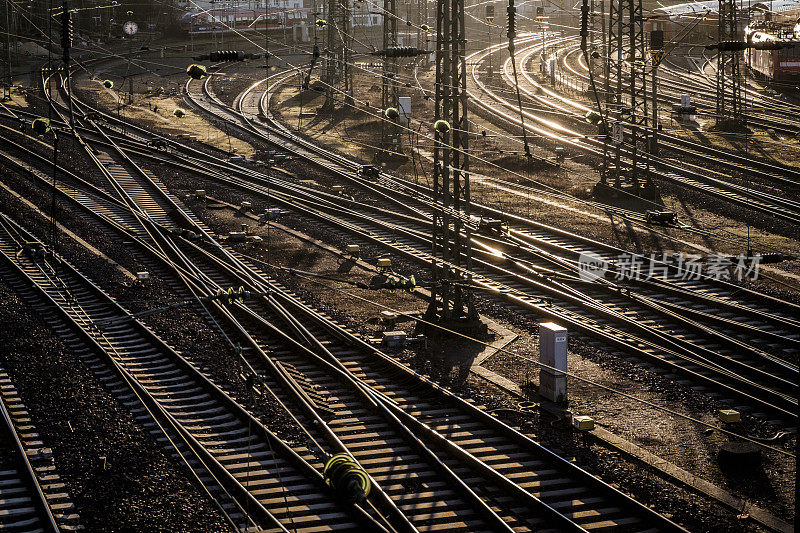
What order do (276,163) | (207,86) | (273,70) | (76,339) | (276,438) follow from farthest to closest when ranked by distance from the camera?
(273,70) < (207,86) < (276,163) < (76,339) < (276,438)

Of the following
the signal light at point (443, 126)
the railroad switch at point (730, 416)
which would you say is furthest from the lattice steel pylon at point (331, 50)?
the railroad switch at point (730, 416)

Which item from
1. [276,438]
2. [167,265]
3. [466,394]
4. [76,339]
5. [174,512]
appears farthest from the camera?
[167,265]

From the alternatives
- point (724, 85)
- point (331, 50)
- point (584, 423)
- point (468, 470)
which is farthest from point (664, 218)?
point (331, 50)

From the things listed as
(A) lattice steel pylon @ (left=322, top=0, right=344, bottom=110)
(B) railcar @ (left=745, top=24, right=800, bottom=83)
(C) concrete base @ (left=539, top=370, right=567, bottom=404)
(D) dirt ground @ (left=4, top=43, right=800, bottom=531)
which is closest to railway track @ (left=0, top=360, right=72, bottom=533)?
(D) dirt ground @ (left=4, top=43, right=800, bottom=531)

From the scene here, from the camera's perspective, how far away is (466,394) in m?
17.0

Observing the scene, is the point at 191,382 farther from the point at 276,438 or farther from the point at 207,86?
the point at 207,86

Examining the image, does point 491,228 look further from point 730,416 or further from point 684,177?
point 730,416

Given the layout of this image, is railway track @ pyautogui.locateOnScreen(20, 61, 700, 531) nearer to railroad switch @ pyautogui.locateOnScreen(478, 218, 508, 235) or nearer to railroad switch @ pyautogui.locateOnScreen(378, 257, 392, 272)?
railroad switch @ pyautogui.locateOnScreen(378, 257, 392, 272)

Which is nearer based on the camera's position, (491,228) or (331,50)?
(491,228)

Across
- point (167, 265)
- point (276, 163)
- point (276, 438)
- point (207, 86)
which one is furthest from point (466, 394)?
point (207, 86)

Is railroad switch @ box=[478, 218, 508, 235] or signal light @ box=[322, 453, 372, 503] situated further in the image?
railroad switch @ box=[478, 218, 508, 235]

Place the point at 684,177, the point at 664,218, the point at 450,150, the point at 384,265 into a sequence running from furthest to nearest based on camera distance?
the point at 684,177
the point at 664,218
the point at 384,265
the point at 450,150

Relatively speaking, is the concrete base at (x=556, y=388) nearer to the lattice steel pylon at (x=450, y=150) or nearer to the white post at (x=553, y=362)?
the white post at (x=553, y=362)

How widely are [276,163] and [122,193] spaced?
26.3 ft
